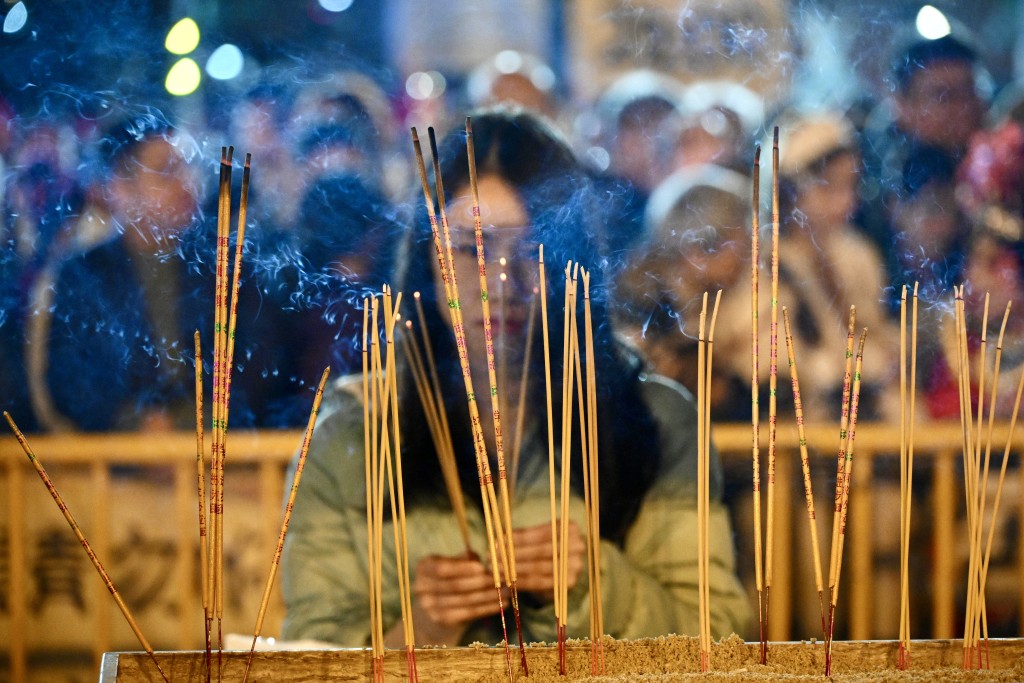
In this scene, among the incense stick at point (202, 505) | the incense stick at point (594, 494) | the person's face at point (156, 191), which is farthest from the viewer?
the person's face at point (156, 191)

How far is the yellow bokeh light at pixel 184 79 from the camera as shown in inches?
76.2

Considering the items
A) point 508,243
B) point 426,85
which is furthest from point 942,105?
point 426,85

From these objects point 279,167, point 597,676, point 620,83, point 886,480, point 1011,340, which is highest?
point 620,83

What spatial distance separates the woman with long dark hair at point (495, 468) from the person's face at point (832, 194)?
1.43 feet

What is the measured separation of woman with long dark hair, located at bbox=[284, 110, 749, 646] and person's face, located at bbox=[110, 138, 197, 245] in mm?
444

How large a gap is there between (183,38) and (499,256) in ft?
→ 2.48

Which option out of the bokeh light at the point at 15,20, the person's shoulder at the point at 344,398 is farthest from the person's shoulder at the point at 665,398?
the bokeh light at the point at 15,20

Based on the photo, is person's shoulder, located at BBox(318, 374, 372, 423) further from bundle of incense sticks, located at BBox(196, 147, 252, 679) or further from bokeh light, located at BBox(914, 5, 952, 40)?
bokeh light, located at BBox(914, 5, 952, 40)

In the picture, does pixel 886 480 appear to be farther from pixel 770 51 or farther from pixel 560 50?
pixel 560 50

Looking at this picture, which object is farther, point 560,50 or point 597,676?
point 560,50

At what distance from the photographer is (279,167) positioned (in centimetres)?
194

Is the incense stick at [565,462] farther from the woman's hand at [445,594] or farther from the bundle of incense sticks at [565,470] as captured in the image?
the woman's hand at [445,594]

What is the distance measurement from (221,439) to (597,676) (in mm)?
747

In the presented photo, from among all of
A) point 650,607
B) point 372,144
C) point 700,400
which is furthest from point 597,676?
point 372,144
